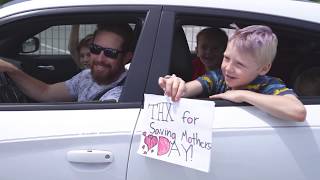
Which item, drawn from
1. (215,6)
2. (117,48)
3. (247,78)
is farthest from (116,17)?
(247,78)

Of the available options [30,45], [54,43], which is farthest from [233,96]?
[54,43]

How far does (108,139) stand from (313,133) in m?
0.93

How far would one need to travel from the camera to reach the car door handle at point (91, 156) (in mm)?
2391

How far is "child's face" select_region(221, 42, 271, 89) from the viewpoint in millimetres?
2520

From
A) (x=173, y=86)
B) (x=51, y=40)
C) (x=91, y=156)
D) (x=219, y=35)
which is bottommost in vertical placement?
(x=91, y=156)

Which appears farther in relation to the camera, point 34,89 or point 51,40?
point 51,40

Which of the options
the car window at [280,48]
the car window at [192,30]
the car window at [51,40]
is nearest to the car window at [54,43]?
the car window at [51,40]

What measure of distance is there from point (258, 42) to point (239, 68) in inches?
6.1

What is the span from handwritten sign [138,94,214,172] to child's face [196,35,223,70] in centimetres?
→ 93

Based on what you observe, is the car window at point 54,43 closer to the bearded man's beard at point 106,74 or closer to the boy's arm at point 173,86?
the bearded man's beard at point 106,74

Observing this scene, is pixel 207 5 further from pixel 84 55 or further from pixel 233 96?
pixel 84 55

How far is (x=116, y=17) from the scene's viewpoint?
103 inches

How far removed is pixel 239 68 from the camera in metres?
2.54

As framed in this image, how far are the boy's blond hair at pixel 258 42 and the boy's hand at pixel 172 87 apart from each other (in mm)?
343
